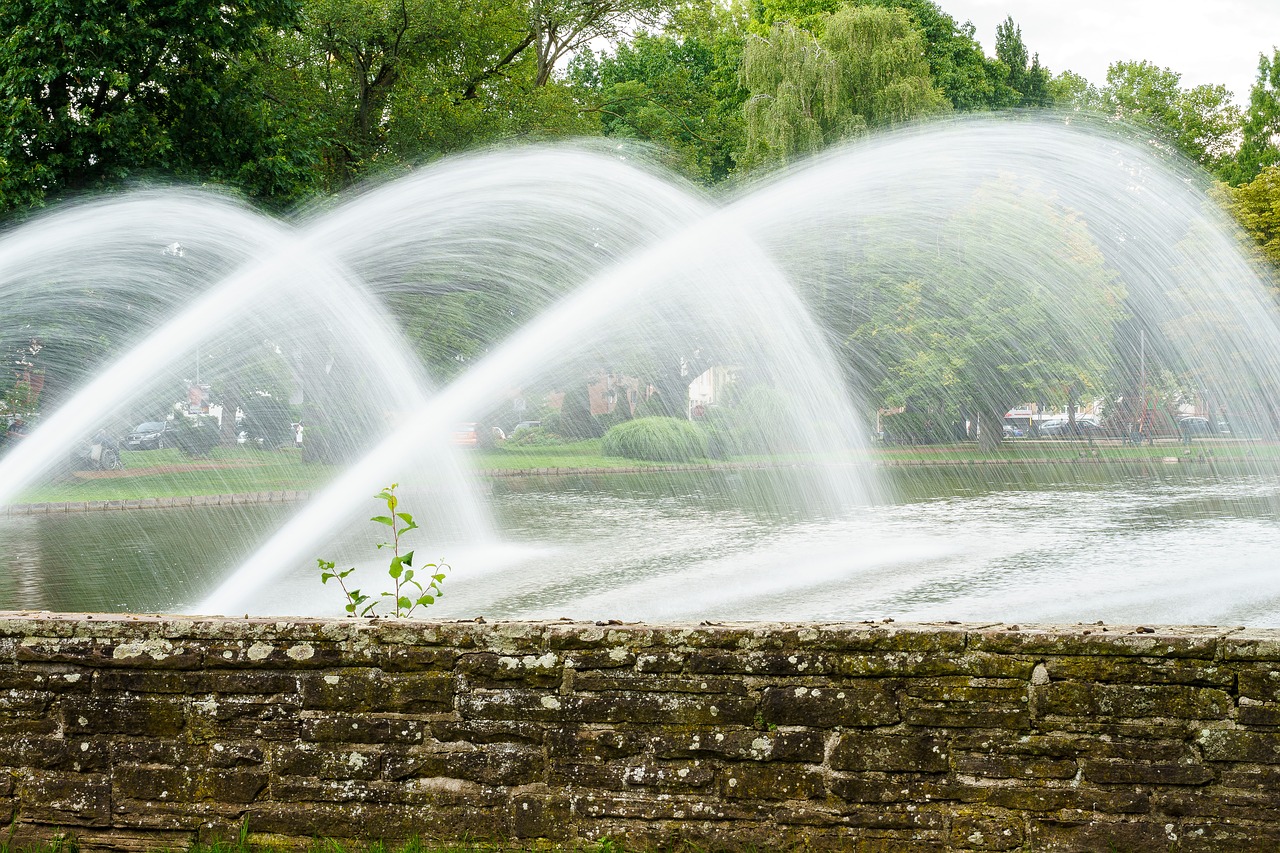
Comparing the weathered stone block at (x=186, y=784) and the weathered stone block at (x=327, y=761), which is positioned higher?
the weathered stone block at (x=327, y=761)

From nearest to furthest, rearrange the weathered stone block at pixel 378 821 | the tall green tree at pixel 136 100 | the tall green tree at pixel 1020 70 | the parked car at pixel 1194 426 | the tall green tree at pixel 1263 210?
the weathered stone block at pixel 378 821 → the tall green tree at pixel 136 100 → the tall green tree at pixel 1263 210 → the parked car at pixel 1194 426 → the tall green tree at pixel 1020 70

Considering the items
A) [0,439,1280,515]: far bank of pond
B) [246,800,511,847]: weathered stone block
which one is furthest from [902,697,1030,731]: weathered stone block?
[0,439,1280,515]: far bank of pond

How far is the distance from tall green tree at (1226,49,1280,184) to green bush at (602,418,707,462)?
101ft

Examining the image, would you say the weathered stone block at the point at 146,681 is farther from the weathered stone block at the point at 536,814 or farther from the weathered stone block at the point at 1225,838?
the weathered stone block at the point at 1225,838

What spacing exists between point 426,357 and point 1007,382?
21666mm

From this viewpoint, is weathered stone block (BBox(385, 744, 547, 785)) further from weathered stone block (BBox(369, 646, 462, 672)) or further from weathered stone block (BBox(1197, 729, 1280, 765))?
weathered stone block (BBox(1197, 729, 1280, 765))

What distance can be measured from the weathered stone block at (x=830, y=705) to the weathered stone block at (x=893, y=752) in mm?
52

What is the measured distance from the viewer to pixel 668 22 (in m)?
37.5

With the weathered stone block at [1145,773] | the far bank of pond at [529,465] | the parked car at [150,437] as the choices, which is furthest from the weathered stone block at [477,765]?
the parked car at [150,437]

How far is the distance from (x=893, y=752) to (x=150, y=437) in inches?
1604

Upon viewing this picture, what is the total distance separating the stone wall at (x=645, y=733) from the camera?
10.8ft

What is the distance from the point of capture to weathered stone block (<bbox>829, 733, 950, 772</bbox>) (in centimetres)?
341

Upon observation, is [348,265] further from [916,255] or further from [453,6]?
[916,255]

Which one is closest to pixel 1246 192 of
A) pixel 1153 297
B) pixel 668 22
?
pixel 1153 297
